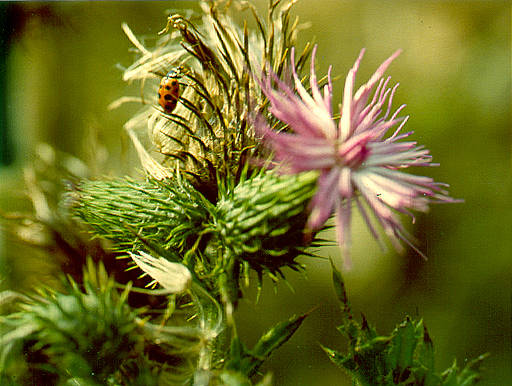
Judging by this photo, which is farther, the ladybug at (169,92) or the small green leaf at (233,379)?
the ladybug at (169,92)

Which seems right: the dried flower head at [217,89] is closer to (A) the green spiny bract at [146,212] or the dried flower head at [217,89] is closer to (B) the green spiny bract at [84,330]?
(A) the green spiny bract at [146,212]

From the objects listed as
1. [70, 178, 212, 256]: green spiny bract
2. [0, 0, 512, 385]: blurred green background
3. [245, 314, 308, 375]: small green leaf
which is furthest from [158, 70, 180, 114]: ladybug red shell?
[0, 0, 512, 385]: blurred green background

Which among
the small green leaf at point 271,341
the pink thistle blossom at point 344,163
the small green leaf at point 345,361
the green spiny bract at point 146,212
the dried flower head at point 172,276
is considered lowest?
the small green leaf at point 345,361

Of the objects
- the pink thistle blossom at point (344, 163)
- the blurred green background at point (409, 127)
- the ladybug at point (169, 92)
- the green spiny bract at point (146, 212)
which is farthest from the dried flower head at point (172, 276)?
the blurred green background at point (409, 127)

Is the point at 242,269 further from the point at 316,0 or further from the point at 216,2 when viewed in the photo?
the point at 316,0

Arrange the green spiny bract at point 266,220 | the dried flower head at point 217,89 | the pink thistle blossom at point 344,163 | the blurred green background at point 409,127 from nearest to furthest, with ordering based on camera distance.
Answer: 1. the pink thistle blossom at point 344,163
2. the green spiny bract at point 266,220
3. the dried flower head at point 217,89
4. the blurred green background at point 409,127

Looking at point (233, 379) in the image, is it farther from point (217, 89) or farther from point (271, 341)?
point (217, 89)

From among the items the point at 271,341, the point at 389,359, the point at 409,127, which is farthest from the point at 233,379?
the point at 409,127

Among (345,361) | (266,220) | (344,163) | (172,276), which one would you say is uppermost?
(344,163)
